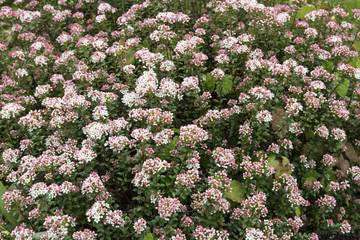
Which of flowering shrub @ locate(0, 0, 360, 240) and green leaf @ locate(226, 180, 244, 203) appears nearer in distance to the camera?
flowering shrub @ locate(0, 0, 360, 240)

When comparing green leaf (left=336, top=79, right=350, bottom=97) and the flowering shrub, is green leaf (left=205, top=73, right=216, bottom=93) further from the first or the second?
green leaf (left=336, top=79, right=350, bottom=97)

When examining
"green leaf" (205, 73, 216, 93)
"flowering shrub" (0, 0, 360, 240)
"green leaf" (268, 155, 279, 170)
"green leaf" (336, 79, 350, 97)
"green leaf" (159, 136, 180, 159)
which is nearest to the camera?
"flowering shrub" (0, 0, 360, 240)

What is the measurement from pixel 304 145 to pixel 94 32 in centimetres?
440

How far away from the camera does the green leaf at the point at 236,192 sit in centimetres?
393

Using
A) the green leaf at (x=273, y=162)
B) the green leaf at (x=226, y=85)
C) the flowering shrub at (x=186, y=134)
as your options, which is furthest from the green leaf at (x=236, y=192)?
the green leaf at (x=226, y=85)

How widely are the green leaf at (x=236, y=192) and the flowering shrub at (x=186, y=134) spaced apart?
17mm

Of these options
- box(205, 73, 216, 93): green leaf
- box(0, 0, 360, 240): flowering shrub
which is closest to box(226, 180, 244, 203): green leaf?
box(0, 0, 360, 240): flowering shrub

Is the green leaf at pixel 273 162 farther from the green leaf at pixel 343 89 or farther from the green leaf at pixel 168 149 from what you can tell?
the green leaf at pixel 343 89

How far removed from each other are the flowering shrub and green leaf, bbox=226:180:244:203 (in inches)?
0.7

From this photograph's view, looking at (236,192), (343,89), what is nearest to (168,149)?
(236,192)

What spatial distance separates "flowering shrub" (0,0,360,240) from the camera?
3.55m

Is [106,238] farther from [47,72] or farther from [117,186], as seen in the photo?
[47,72]

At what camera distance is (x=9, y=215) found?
13.0ft

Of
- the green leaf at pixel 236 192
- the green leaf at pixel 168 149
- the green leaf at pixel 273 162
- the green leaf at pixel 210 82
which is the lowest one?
the green leaf at pixel 236 192
